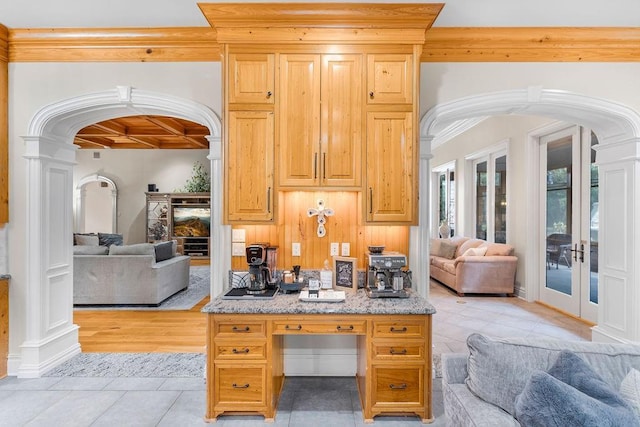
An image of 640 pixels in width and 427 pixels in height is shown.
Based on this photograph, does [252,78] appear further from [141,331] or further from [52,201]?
[141,331]

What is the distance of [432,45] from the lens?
10.4ft

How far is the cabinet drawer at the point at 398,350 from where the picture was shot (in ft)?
8.12

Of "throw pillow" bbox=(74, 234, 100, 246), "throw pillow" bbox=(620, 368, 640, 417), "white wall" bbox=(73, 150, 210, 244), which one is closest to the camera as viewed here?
"throw pillow" bbox=(620, 368, 640, 417)

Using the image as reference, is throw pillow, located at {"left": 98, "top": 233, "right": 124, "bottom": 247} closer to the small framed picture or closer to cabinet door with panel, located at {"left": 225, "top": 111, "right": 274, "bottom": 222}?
cabinet door with panel, located at {"left": 225, "top": 111, "right": 274, "bottom": 222}

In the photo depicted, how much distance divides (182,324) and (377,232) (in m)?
2.96

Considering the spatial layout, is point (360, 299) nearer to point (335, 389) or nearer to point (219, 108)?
point (335, 389)

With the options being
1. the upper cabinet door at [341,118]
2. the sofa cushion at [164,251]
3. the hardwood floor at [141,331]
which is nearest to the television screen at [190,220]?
the sofa cushion at [164,251]

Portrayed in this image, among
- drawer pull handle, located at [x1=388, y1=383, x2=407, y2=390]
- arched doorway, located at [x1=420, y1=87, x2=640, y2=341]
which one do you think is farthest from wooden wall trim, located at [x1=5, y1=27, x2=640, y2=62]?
drawer pull handle, located at [x1=388, y1=383, x2=407, y2=390]

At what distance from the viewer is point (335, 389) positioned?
302 cm

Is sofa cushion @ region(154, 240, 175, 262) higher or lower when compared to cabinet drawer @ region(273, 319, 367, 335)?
higher

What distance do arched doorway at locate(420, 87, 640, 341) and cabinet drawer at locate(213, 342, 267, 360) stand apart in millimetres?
1526

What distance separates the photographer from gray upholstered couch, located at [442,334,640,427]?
152cm

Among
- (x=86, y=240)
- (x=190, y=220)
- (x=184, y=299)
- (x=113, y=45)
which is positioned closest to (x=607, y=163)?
(x=113, y=45)

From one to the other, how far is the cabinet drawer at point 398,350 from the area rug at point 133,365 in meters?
1.76
